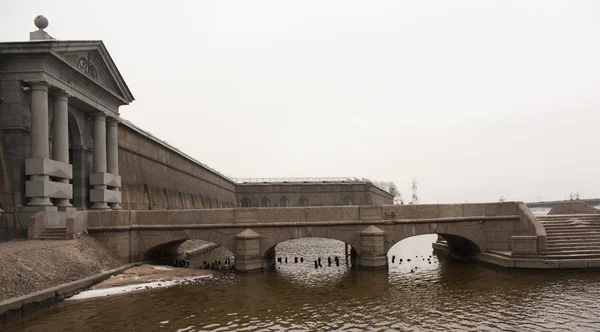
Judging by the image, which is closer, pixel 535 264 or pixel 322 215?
pixel 535 264

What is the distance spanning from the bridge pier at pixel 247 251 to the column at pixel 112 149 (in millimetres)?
9935

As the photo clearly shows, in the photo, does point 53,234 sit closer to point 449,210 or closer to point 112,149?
point 112,149

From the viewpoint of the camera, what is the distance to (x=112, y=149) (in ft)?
89.9

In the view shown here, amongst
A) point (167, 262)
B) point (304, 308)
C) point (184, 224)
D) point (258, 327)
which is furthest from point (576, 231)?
point (167, 262)

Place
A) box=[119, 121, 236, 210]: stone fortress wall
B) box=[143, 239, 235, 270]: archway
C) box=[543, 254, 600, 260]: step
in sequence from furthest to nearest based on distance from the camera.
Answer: box=[119, 121, 236, 210]: stone fortress wall
box=[143, 239, 235, 270]: archway
box=[543, 254, 600, 260]: step

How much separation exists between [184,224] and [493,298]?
15.1 m

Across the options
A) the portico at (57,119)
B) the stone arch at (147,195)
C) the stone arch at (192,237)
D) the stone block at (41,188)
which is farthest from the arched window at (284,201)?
the stone block at (41,188)

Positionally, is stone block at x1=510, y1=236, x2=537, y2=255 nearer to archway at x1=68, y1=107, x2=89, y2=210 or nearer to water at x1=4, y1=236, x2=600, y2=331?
water at x1=4, y1=236, x2=600, y2=331

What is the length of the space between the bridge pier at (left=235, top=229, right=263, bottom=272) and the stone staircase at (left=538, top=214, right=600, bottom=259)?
47.4ft

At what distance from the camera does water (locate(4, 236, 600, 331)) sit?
13.0 meters

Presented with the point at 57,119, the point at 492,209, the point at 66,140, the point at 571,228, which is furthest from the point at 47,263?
the point at 571,228

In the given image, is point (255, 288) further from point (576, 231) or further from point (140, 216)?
point (576, 231)

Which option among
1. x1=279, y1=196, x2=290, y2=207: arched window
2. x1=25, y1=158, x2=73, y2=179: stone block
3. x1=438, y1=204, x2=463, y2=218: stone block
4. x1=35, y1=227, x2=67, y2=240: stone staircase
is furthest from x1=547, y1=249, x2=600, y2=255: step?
x1=279, y1=196, x2=290, y2=207: arched window

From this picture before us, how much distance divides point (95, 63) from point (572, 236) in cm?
2783
